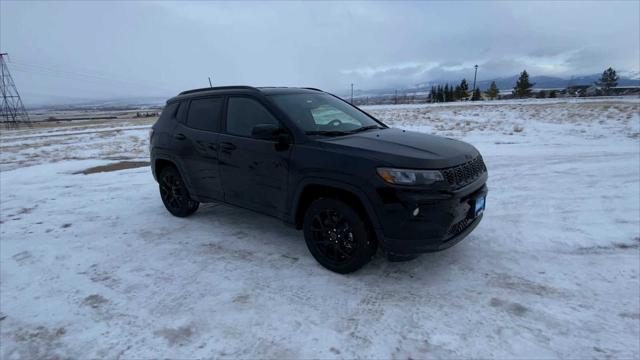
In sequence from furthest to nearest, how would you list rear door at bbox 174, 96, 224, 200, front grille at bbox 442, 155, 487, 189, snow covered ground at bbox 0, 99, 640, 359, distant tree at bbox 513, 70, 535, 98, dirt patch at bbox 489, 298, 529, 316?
distant tree at bbox 513, 70, 535, 98 < rear door at bbox 174, 96, 224, 200 < front grille at bbox 442, 155, 487, 189 < dirt patch at bbox 489, 298, 529, 316 < snow covered ground at bbox 0, 99, 640, 359

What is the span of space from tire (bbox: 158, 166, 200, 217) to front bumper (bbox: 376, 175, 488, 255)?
319 cm

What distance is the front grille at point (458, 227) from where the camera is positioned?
3.15 metres

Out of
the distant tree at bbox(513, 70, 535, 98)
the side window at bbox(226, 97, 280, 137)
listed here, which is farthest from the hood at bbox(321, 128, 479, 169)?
the distant tree at bbox(513, 70, 535, 98)

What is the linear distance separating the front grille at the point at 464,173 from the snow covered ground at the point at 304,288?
2.97 feet

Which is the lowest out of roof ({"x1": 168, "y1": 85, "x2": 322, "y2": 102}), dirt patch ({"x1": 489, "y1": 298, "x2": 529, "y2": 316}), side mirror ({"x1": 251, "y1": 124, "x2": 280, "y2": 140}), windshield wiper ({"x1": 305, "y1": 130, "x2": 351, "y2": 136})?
dirt patch ({"x1": 489, "y1": 298, "x2": 529, "y2": 316})

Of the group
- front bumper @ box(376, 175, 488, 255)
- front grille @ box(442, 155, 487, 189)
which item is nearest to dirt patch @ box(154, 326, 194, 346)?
front bumper @ box(376, 175, 488, 255)

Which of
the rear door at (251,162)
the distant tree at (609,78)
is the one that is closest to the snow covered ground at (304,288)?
the rear door at (251,162)

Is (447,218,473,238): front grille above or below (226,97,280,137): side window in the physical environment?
below

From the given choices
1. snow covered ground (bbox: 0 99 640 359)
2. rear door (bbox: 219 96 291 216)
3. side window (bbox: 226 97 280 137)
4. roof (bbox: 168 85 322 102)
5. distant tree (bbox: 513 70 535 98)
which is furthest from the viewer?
distant tree (bbox: 513 70 535 98)

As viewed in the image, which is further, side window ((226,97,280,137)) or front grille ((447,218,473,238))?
side window ((226,97,280,137))

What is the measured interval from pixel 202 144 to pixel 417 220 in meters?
2.91

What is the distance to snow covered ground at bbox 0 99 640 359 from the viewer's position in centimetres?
262

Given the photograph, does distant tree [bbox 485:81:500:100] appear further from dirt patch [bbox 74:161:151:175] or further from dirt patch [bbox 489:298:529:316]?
dirt patch [bbox 489:298:529:316]

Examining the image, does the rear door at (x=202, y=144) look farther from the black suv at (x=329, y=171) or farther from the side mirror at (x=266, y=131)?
the side mirror at (x=266, y=131)
